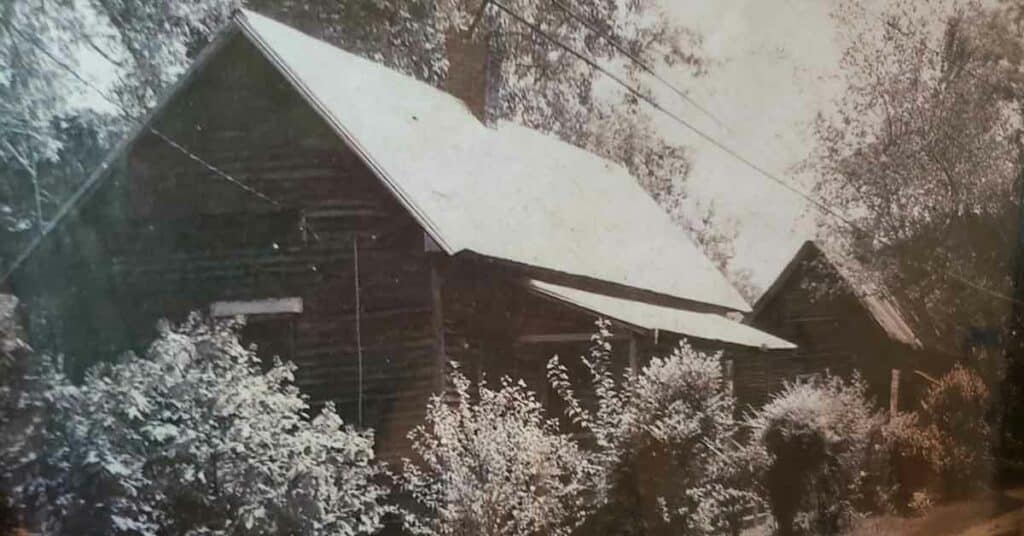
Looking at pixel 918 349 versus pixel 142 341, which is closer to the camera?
pixel 142 341

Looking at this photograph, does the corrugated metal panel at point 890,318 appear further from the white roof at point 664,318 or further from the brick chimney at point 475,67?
the brick chimney at point 475,67

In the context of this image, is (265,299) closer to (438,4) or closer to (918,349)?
(438,4)

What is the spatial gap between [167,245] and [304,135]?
30 centimetres

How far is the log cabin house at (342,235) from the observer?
5.57 feet

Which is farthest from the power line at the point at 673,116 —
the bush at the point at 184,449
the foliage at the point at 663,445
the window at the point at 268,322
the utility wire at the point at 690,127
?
the bush at the point at 184,449

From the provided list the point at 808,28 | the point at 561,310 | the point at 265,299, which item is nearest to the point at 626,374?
the point at 561,310

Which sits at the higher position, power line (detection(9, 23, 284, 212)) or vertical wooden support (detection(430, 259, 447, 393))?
power line (detection(9, 23, 284, 212))

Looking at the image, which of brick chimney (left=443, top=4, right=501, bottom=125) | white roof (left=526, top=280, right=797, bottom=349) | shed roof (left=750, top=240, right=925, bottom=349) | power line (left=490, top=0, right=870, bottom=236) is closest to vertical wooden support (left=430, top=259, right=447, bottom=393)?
white roof (left=526, top=280, right=797, bottom=349)

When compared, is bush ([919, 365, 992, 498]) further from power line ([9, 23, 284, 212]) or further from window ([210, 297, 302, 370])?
power line ([9, 23, 284, 212])

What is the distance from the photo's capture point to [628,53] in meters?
1.99

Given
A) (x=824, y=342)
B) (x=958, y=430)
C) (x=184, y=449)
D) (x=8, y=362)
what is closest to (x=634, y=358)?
(x=824, y=342)

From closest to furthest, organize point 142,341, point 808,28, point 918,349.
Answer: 1. point 142,341
2. point 808,28
3. point 918,349

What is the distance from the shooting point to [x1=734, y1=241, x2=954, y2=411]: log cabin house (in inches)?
83.2

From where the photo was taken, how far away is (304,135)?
1.76 m
